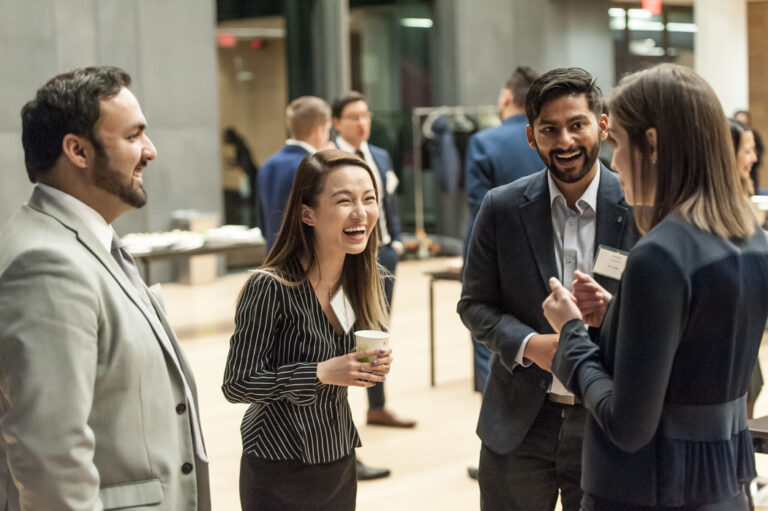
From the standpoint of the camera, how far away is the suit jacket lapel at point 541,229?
2.56m

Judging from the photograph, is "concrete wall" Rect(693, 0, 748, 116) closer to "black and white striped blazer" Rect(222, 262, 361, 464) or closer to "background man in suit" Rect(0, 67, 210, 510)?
"black and white striped blazer" Rect(222, 262, 361, 464)

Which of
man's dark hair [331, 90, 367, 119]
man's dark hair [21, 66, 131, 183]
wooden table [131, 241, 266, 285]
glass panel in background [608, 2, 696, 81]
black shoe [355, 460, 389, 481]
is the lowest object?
black shoe [355, 460, 389, 481]

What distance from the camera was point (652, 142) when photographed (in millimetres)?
1902

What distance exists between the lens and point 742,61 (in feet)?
32.0

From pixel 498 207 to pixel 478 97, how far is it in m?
11.8

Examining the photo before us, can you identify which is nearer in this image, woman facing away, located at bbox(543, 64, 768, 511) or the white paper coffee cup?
woman facing away, located at bbox(543, 64, 768, 511)

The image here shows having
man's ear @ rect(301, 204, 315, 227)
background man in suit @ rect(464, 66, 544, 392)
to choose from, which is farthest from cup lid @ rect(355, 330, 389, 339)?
background man in suit @ rect(464, 66, 544, 392)

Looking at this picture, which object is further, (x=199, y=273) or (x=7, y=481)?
(x=199, y=273)

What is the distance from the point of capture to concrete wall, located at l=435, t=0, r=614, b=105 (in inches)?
553

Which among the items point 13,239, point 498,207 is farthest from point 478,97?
point 13,239

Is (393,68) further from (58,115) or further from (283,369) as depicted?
(58,115)

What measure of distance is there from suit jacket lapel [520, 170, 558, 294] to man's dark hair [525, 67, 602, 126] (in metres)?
0.21

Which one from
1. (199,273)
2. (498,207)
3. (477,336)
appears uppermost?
(498,207)

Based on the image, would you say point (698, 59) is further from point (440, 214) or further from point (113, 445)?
point (113, 445)
